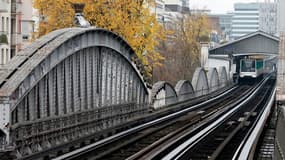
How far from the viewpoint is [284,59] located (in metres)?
46.2

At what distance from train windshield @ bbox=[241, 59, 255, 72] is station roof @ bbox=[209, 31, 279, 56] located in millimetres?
1074

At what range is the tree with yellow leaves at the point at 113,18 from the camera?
37.5 m

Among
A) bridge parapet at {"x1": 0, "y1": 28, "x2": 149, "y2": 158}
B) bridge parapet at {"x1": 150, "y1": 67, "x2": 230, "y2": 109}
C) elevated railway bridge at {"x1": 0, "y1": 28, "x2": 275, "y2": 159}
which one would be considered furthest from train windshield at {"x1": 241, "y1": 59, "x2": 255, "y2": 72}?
bridge parapet at {"x1": 0, "y1": 28, "x2": 149, "y2": 158}

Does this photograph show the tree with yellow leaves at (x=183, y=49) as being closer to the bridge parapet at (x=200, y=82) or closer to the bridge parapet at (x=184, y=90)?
the bridge parapet at (x=200, y=82)

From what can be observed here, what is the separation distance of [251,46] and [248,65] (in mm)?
2386

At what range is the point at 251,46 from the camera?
91438 millimetres

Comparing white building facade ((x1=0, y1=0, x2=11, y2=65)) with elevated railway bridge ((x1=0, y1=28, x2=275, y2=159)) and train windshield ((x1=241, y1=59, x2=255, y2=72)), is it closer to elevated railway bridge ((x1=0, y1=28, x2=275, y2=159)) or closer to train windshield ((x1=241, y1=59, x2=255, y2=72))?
elevated railway bridge ((x1=0, y1=28, x2=275, y2=159))

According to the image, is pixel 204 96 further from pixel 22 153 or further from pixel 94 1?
pixel 22 153

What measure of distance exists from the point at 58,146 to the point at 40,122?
0.91m

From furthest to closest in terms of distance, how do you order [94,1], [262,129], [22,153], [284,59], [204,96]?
[204,96] → [284,59] → [94,1] → [262,129] → [22,153]

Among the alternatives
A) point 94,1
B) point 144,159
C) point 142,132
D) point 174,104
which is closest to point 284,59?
point 174,104

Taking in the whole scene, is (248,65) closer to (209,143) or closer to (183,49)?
(183,49)

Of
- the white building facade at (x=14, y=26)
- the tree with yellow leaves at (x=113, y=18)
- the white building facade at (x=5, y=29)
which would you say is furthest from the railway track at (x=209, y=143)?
the white building facade at (x=5, y=29)

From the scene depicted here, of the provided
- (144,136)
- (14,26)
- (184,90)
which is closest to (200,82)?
(184,90)
